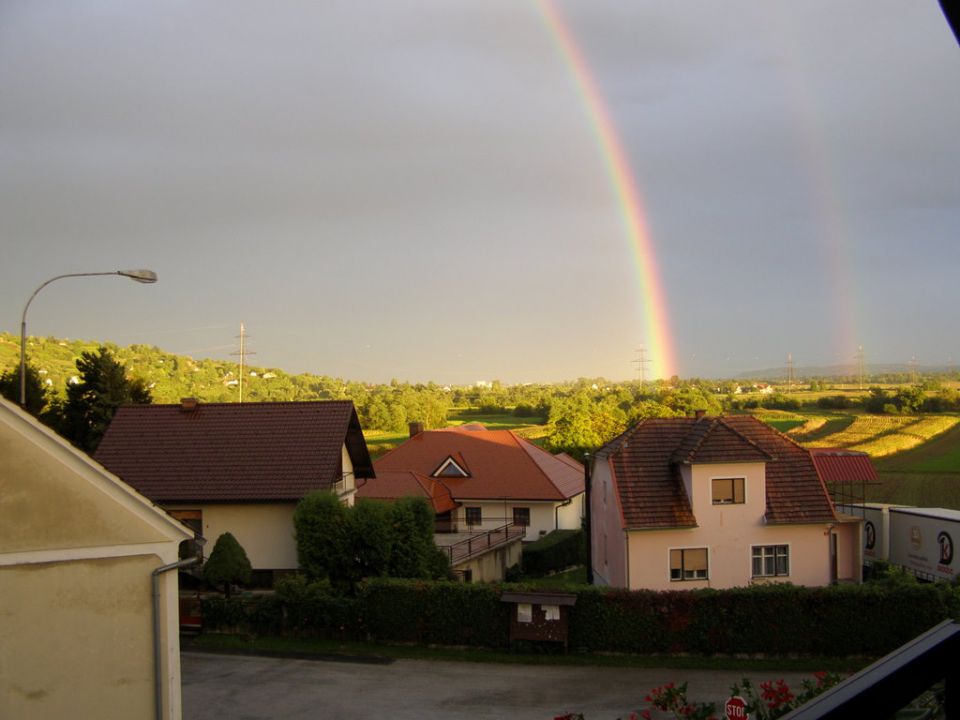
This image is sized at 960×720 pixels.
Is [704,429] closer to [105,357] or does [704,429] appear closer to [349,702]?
[349,702]

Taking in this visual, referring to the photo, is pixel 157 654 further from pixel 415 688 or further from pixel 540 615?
pixel 540 615

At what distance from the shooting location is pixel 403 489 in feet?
142

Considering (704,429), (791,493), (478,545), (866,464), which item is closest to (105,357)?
(478,545)

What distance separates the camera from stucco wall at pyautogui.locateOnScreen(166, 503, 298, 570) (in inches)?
1254

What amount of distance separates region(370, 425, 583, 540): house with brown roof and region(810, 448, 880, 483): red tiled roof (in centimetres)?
1449

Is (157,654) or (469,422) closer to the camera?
(157,654)

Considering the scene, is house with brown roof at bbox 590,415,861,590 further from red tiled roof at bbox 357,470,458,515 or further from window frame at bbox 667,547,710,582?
red tiled roof at bbox 357,470,458,515

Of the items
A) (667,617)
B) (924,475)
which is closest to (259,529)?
(667,617)

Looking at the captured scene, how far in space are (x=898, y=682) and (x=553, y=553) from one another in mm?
43117

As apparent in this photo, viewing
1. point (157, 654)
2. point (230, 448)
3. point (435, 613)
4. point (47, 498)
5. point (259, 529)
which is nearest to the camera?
point (47, 498)

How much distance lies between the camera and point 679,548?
103ft

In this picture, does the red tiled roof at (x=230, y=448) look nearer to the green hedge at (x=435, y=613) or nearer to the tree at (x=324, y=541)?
the tree at (x=324, y=541)

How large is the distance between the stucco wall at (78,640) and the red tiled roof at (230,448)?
19632 millimetres

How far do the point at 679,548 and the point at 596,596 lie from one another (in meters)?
5.51
